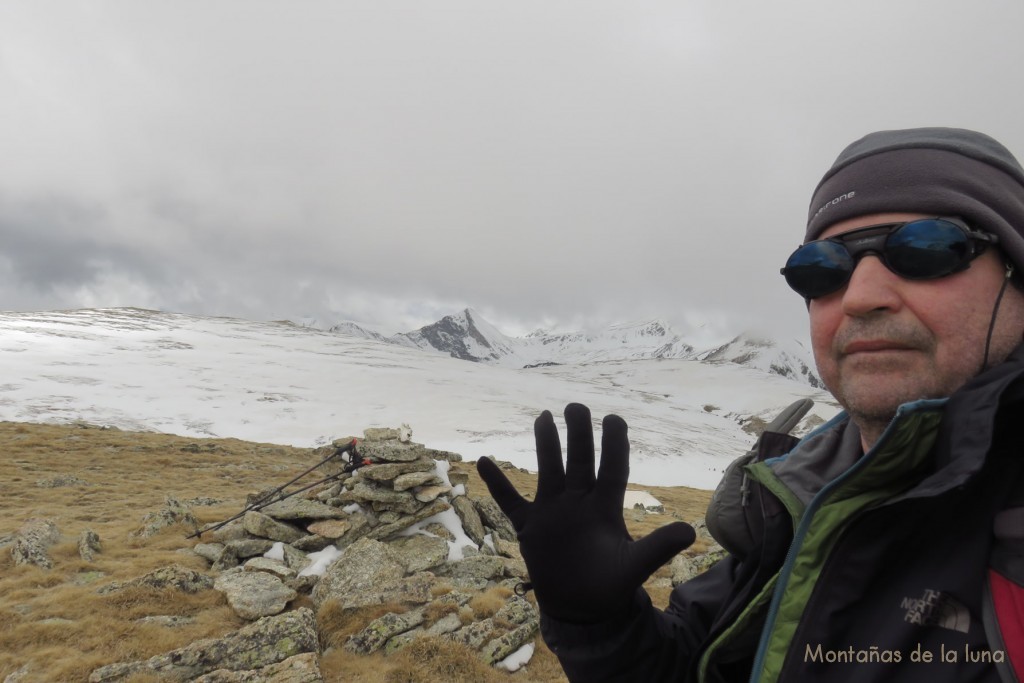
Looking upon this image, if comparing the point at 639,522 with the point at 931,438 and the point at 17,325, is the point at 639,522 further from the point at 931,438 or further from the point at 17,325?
the point at 17,325

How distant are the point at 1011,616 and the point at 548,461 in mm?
1925

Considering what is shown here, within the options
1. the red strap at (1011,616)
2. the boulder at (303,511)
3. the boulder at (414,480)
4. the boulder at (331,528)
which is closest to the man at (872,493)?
the red strap at (1011,616)

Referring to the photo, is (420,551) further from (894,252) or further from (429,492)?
(894,252)

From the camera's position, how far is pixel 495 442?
65.4m

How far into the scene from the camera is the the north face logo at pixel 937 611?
1707 mm

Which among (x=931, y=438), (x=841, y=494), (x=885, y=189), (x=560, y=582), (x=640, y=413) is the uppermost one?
(x=885, y=189)

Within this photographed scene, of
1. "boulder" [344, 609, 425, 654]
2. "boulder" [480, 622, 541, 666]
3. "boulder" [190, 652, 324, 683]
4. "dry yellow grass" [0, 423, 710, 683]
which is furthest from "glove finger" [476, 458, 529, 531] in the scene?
"boulder" [344, 609, 425, 654]

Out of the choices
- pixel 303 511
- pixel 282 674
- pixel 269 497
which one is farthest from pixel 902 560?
pixel 269 497

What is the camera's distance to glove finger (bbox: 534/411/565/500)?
9.06 ft

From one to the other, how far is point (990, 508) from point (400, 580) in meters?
10.9

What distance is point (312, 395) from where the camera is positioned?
308 feet

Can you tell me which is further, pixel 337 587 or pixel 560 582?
pixel 337 587

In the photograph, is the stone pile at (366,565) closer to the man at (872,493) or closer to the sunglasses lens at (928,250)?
the man at (872,493)

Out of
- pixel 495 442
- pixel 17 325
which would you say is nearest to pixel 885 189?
pixel 495 442
